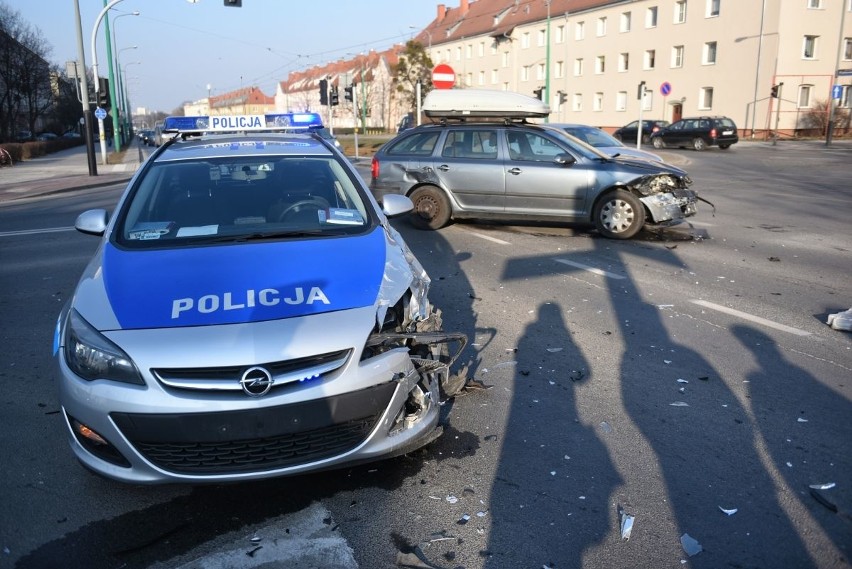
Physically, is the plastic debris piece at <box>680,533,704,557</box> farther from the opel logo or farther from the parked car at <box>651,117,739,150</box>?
the parked car at <box>651,117,739,150</box>

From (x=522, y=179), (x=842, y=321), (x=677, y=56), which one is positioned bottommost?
(x=842, y=321)

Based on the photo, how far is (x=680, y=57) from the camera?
48.5 m

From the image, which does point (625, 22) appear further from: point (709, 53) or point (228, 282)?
point (228, 282)

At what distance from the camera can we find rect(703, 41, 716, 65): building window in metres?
45.7

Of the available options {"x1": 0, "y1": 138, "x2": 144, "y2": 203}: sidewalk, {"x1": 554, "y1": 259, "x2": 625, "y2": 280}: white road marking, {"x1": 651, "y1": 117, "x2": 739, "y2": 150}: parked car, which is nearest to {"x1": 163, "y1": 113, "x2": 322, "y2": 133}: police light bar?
{"x1": 554, "y1": 259, "x2": 625, "y2": 280}: white road marking

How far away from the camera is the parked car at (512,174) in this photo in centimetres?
955

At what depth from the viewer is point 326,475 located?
11.3 feet

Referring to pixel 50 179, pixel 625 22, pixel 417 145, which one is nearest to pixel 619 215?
pixel 417 145

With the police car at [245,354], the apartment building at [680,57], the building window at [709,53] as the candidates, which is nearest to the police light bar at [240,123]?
the police car at [245,354]

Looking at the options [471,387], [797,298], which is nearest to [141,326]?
[471,387]

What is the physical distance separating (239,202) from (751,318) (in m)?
4.33

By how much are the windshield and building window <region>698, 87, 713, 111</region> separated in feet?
155

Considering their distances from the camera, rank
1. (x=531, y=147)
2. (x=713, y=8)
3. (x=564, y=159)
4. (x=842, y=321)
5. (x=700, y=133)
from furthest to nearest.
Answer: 1. (x=713, y=8)
2. (x=700, y=133)
3. (x=531, y=147)
4. (x=564, y=159)
5. (x=842, y=321)

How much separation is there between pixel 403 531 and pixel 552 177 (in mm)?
7584
